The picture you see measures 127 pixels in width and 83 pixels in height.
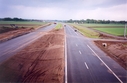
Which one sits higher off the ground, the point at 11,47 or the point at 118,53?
the point at 11,47

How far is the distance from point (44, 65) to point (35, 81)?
3.74 metres

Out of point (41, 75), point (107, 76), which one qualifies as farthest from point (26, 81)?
point (107, 76)

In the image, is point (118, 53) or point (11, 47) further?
point (11, 47)

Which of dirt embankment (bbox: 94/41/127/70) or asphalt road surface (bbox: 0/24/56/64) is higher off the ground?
asphalt road surface (bbox: 0/24/56/64)

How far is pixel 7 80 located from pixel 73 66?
7099 mm

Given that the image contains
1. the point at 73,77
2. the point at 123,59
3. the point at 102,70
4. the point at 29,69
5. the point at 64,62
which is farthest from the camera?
the point at 123,59

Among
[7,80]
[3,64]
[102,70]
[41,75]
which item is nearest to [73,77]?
[41,75]

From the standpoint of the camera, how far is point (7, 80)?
10711 mm

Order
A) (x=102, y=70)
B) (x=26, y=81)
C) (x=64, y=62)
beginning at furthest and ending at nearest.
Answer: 1. (x=64, y=62)
2. (x=102, y=70)
3. (x=26, y=81)

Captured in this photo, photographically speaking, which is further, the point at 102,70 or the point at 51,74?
the point at 102,70

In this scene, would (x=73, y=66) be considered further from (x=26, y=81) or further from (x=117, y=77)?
(x=26, y=81)

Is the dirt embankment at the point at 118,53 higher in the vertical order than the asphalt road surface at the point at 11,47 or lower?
lower

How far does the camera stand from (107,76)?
12.4 metres

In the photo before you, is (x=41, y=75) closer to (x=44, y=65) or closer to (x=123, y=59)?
(x=44, y=65)
